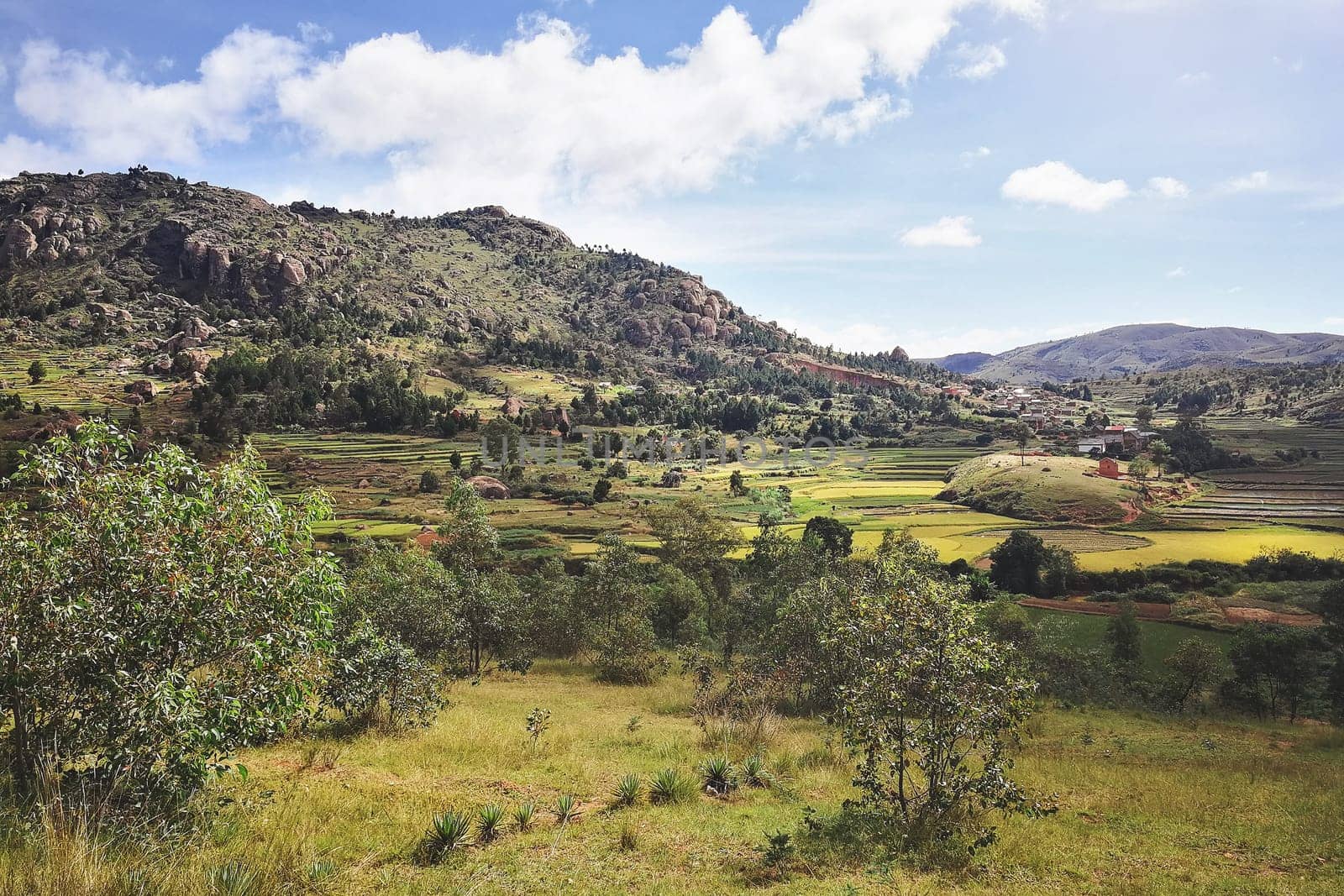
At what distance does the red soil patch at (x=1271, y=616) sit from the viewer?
61.1 metres

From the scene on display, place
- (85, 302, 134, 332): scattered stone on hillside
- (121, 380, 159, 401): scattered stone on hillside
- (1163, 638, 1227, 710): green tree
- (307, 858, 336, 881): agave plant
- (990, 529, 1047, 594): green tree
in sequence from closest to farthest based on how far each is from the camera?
(307, 858, 336, 881): agave plant, (1163, 638, 1227, 710): green tree, (990, 529, 1047, 594): green tree, (121, 380, 159, 401): scattered stone on hillside, (85, 302, 134, 332): scattered stone on hillside

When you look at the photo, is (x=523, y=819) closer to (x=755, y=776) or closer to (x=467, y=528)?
(x=755, y=776)

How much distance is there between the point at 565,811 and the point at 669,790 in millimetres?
3051

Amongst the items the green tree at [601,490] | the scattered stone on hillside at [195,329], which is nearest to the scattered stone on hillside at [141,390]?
the scattered stone on hillside at [195,329]

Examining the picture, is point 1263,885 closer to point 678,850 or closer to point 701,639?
point 678,850

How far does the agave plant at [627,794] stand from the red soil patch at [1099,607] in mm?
68055

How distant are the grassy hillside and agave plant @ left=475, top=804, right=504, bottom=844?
108325 mm

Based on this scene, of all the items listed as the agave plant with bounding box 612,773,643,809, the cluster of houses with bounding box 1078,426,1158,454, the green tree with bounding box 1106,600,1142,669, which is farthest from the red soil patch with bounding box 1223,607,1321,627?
the cluster of houses with bounding box 1078,426,1158,454

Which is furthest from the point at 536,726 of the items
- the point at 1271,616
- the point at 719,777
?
the point at 1271,616

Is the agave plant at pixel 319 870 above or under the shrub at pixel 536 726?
above

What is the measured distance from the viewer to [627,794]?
53.2ft

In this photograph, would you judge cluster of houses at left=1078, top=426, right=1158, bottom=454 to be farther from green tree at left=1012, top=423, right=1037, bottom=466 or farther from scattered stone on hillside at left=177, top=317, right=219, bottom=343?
scattered stone on hillside at left=177, top=317, right=219, bottom=343

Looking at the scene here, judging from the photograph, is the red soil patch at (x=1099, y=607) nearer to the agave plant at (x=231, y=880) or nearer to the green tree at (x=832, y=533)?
the green tree at (x=832, y=533)

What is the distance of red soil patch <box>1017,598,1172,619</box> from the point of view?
66.6m
